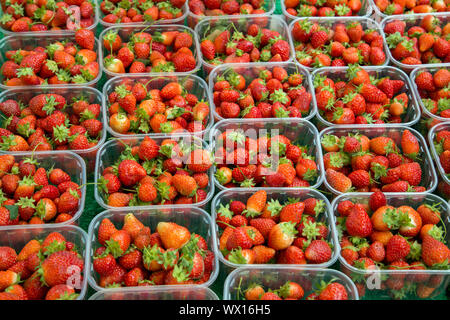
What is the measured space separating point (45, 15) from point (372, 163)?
176 cm

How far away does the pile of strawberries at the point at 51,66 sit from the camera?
2182 mm

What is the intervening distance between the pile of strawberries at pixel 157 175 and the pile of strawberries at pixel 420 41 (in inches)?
47.4

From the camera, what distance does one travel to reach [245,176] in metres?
1.93

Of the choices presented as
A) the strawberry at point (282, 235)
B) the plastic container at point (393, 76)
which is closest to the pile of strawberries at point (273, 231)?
the strawberry at point (282, 235)

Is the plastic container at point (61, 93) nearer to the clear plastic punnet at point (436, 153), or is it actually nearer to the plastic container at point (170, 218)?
the plastic container at point (170, 218)

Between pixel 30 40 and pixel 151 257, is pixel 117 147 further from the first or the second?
pixel 30 40

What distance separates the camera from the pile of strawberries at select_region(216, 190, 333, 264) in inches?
66.1

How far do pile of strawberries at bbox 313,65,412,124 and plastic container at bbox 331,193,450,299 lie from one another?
1.35ft

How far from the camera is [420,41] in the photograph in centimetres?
248

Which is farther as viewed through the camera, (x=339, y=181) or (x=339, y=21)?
(x=339, y=21)

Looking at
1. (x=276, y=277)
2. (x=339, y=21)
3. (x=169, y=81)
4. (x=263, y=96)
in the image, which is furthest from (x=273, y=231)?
(x=339, y=21)

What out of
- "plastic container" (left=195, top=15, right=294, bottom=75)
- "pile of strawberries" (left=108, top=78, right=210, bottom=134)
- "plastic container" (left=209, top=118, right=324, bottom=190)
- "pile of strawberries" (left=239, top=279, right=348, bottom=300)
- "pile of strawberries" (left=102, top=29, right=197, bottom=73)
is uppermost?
"plastic container" (left=195, top=15, right=294, bottom=75)

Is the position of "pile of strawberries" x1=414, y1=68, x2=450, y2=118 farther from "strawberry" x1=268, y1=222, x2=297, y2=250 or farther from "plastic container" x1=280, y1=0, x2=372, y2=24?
"strawberry" x1=268, y1=222, x2=297, y2=250

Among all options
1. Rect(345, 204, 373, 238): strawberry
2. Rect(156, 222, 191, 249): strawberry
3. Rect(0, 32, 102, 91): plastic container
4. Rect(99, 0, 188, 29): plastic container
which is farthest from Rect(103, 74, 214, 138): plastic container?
Rect(345, 204, 373, 238): strawberry
